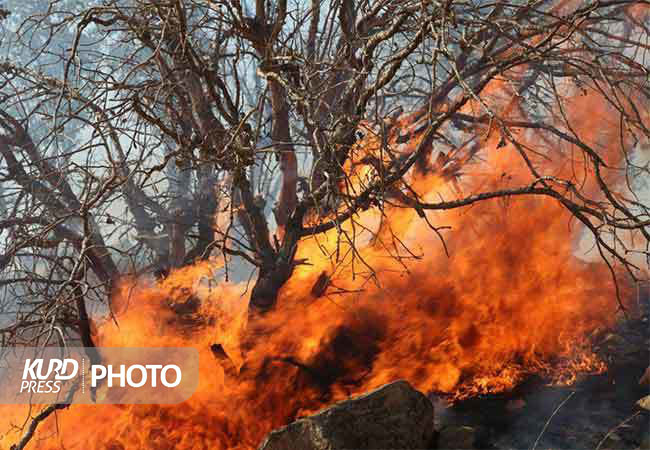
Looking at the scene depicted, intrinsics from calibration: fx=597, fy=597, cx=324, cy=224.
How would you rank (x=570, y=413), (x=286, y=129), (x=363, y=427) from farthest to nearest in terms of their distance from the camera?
(x=286, y=129)
(x=570, y=413)
(x=363, y=427)

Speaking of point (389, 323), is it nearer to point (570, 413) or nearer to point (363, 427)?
point (363, 427)

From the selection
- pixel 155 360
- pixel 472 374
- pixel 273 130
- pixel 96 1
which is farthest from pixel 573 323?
pixel 96 1

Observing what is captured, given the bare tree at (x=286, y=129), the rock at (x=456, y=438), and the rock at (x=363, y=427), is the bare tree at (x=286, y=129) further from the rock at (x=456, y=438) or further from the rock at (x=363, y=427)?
the rock at (x=456, y=438)

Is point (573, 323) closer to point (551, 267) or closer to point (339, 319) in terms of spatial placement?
point (551, 267)

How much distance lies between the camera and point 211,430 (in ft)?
17.6

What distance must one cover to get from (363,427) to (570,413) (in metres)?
1.90

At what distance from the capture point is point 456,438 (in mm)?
4797

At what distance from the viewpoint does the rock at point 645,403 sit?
4848 mm

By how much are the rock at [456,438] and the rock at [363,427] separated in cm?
28

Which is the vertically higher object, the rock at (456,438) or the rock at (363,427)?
the rock at (363,427)

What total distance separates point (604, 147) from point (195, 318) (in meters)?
4.66

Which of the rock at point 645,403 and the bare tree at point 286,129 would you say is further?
the rock at point 645,403
